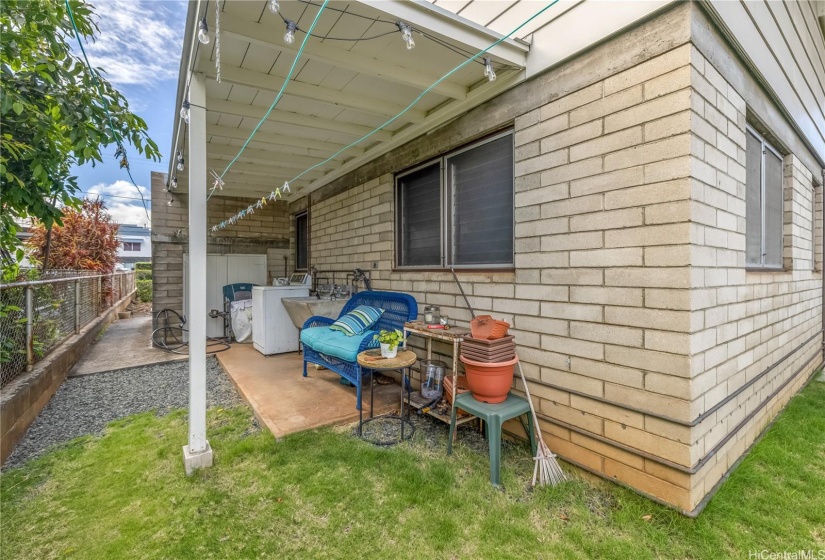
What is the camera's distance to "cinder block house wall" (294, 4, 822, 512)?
197cm

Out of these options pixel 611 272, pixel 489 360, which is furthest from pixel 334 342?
pixel 611 272

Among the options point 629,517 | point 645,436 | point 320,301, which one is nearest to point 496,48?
point 645,436

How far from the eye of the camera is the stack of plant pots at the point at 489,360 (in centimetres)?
245

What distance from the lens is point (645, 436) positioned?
2098 mm

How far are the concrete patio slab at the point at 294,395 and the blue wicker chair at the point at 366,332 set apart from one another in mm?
185

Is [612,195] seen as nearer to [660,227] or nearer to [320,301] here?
[660,227]

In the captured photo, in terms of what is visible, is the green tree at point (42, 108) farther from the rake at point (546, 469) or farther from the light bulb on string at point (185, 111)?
the rake at point (546, 469)

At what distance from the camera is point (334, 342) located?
11.6ft

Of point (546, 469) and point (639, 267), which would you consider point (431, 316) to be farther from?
point (639, 267)

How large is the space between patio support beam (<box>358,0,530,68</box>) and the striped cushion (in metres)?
2.54

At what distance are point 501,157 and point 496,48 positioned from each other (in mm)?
795

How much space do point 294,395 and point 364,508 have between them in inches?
71.2

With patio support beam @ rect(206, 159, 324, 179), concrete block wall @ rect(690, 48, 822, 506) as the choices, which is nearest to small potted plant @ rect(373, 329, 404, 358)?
concrete block wall @ rect(690, 48, 822, 506)

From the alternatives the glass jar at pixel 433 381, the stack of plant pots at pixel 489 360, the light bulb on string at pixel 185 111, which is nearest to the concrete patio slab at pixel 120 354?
the light bulb on string at pixel 185 111
